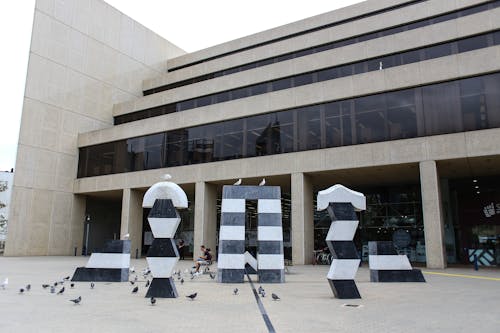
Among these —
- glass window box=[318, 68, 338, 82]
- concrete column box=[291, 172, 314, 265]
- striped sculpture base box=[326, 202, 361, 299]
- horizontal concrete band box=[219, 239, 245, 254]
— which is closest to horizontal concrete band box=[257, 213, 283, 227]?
horizontal concrete band box=[219, 239, 245, 254]

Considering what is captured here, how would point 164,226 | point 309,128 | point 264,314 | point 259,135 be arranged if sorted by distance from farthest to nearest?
point 259,135 → point 309,128 → point 164,226 → point 264,314

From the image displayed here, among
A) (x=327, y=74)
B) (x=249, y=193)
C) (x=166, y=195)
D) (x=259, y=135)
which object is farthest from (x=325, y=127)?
(x=166, y=195)

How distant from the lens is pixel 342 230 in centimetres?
1023

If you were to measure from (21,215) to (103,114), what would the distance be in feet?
39.1

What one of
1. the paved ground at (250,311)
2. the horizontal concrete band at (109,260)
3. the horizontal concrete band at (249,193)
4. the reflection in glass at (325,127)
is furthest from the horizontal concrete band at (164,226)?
the reflection in glass at (325,127)

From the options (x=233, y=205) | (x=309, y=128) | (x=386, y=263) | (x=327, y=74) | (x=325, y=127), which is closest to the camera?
(x=386, y=263)

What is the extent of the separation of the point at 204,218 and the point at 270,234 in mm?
15659

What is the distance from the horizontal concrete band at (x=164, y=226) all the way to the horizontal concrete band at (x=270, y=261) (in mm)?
4574

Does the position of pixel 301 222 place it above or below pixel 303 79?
below

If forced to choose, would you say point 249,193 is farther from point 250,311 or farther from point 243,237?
point 250,311

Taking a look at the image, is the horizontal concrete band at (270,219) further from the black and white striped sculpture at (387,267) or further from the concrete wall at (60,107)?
the concrete wall at (60,107)

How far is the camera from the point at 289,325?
6754 mm

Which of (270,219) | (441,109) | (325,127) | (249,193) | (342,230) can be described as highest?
(441,109)

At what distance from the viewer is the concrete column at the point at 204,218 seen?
29.2 meters
